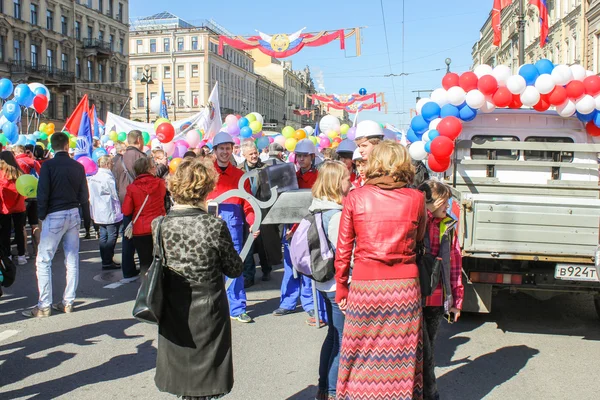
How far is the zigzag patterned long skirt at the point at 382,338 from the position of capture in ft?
11.3

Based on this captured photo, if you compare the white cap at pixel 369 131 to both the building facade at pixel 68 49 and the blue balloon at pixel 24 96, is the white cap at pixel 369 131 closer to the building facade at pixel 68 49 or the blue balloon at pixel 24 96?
the blue balloon at pixel 24 96

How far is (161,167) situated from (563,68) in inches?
237

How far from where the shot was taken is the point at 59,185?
6617 millimetres

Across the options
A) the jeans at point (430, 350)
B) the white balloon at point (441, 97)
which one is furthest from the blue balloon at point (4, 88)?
the jeans at point (430, 350)

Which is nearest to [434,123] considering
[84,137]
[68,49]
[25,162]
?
[25,162]

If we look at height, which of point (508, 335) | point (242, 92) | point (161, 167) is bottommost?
point (508, 335)

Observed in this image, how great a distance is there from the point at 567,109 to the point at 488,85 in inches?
36.4

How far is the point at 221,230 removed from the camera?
3561 mm

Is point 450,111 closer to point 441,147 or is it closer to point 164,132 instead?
point 441,147

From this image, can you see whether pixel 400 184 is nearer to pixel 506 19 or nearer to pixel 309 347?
pixel 309 347

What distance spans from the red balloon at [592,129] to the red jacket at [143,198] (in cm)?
513

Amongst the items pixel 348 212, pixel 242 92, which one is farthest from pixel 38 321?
pixel 242 92

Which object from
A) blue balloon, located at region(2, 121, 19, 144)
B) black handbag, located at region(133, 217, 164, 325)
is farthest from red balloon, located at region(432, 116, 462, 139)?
blue balloon, located at region(2, 121, 19, 144)

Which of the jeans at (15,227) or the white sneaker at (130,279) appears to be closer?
the white sneaker at (130,279)
